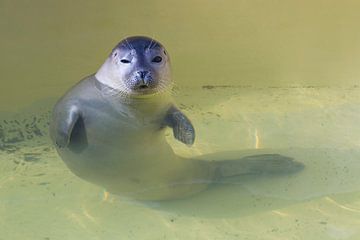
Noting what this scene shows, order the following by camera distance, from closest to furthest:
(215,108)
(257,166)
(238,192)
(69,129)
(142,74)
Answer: (142,74)
(69,129)
(238,192)
(257,166)
(215,108)

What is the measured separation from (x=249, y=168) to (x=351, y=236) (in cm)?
58

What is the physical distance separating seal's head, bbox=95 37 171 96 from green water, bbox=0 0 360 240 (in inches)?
21.7

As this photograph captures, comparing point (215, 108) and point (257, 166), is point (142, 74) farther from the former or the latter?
point (215, 108)

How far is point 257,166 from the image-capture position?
9.45ft

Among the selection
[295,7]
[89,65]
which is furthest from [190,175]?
[295,7]

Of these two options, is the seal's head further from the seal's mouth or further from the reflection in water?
the reflection in water

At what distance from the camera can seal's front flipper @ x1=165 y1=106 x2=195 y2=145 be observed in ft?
8.27

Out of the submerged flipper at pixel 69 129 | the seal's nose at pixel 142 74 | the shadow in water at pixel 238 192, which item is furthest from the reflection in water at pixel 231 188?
the seal's nose at pixel 142 74

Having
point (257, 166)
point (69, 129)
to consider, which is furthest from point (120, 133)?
point (257, 166)

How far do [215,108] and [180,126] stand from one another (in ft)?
3.03

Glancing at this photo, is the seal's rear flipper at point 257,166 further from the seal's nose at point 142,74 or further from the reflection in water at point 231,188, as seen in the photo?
the seal's nose at point 142,74

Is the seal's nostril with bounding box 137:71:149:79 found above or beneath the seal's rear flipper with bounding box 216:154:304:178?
above

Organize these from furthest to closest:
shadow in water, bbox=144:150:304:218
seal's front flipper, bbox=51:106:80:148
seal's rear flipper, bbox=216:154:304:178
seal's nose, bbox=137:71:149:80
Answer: seal's rear flipper, bbox=216:154:304:178 → shadow in water, bbox=144:150:304:218 → seal's front flipper, bbox=51:106:80:148 → seal's nose, bbox=137:71:149:80

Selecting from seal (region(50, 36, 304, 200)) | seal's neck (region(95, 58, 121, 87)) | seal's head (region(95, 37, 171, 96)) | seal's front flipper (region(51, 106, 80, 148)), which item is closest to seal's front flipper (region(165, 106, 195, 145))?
seal (region(50, 36, 304, 200))
